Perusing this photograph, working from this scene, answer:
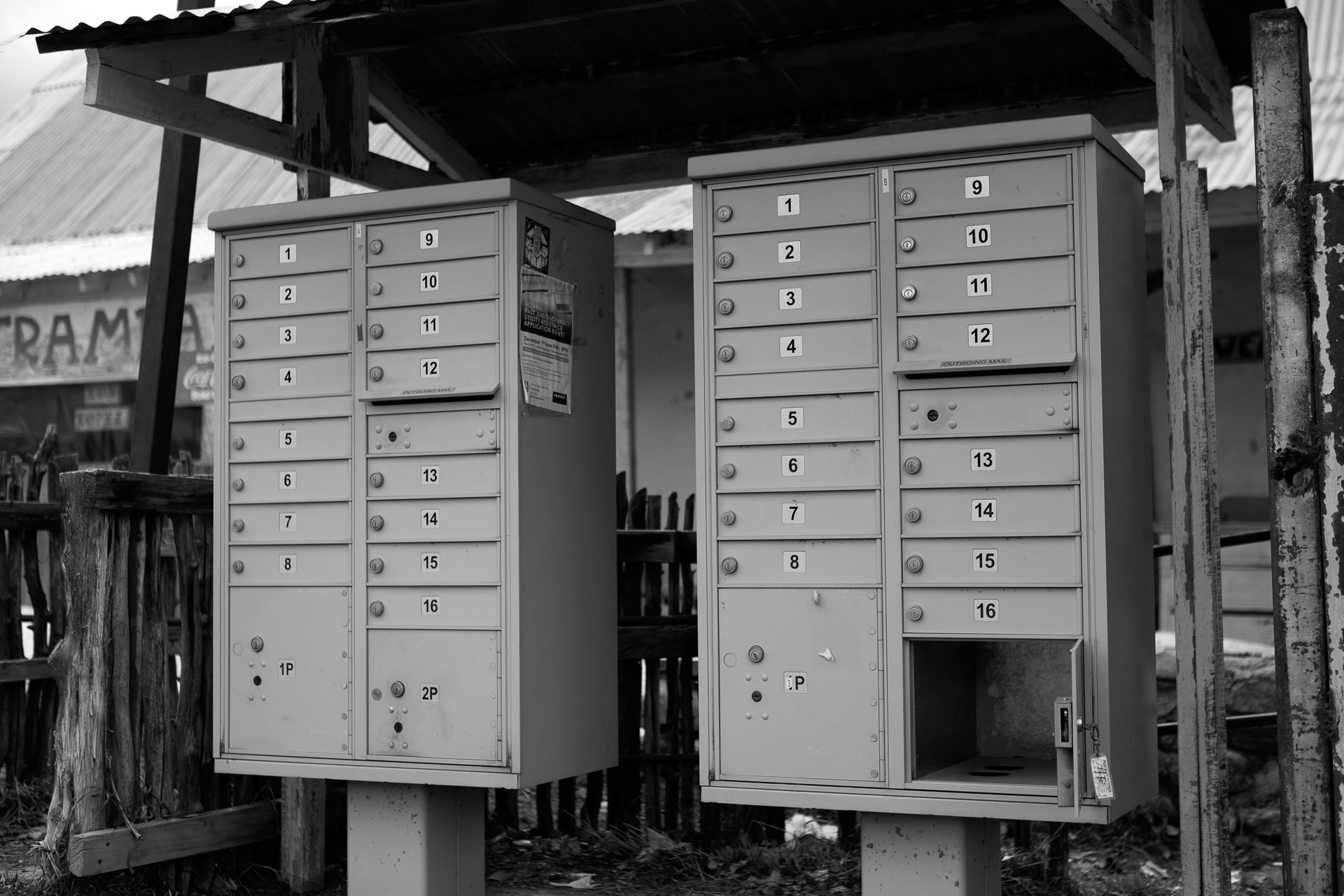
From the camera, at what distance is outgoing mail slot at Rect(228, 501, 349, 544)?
5234 millimetres

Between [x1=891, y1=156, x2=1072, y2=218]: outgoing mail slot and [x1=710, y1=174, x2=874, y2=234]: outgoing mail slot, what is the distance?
0.12 metres

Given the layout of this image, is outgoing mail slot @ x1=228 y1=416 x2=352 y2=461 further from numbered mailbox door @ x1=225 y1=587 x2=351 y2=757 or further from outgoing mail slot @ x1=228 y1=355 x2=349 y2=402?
numbered mailbox door @ x1=225 y1=587 x2=351 y2=757

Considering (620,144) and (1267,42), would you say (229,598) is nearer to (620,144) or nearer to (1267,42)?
(620,144)

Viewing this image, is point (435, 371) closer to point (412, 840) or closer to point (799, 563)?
point (799, 563)

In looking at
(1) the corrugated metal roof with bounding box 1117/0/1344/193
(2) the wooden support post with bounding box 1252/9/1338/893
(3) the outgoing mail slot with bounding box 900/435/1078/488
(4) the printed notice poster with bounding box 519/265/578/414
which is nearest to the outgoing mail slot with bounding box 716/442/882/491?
(3) the outgoing mail slot with bounding box 900/435/1078/488

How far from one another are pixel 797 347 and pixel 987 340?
23.7 inches

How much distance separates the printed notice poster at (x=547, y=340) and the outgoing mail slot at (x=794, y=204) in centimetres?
70

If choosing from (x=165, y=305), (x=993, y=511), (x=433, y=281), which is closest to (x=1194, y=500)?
(x=993, y=511)

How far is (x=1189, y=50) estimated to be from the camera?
5.31 metres

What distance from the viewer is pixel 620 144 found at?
6.88 meters

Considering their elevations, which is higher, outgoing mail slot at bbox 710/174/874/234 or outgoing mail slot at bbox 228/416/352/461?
outgoing mail slot at bbox 710/174/874/234

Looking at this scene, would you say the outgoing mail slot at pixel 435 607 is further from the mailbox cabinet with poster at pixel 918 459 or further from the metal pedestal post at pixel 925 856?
the metal pedestal post at pixel 925 856

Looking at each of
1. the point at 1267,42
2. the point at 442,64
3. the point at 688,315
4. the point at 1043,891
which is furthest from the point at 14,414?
the point at 1267,42

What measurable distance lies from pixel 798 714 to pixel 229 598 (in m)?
2.19
